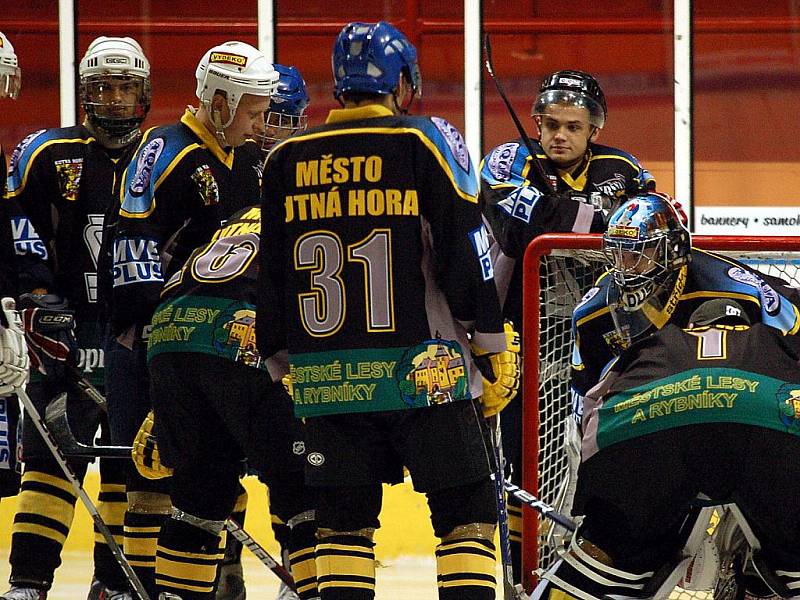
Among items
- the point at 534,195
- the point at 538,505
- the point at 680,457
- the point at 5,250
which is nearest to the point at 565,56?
the point at 534,195

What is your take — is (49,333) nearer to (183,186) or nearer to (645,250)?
(183,186)

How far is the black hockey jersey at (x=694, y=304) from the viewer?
2869 millimetres

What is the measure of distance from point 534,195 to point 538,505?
2.33 feet

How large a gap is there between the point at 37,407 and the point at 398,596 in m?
1.04

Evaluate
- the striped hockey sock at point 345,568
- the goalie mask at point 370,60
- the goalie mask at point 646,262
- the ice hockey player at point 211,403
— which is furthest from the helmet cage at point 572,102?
the striped hockey sock at point 345,568

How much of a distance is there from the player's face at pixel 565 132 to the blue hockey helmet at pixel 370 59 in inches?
39.8

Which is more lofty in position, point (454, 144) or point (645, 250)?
point (454, 144)

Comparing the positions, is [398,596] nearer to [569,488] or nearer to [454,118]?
[569,488]

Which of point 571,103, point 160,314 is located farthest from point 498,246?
point 160,314

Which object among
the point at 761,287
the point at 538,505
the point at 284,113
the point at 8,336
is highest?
the point at 284,113

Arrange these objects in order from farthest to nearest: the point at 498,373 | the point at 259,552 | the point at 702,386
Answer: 1. the point at 259,552
2. the point at 498,373
3. the point at 702,386

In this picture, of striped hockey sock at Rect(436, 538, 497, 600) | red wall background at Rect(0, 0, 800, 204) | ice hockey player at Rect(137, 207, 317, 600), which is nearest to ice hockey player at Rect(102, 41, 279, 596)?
ice hockey player at Rect(137, 207, 317, 600)

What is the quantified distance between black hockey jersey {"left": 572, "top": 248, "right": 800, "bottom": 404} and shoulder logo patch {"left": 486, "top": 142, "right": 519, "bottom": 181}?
0.57m

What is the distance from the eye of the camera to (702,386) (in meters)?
2.29
